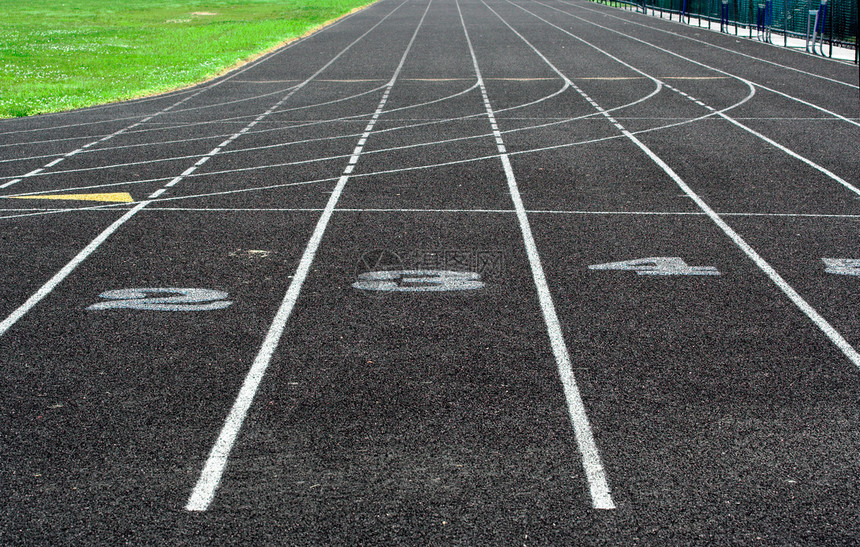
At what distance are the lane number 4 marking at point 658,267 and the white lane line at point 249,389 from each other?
9.07 ft

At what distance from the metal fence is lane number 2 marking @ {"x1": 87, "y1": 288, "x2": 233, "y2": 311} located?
2371 centimetres

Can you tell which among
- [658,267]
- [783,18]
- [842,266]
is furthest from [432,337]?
[783,18]

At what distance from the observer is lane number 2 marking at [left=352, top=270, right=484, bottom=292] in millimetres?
7793

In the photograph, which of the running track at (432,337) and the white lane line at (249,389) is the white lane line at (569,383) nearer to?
the running track at (432,337)

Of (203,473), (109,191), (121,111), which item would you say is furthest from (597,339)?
(121,111)

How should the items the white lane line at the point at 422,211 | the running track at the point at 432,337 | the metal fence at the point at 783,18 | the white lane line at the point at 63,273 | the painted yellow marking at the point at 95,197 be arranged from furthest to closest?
1. the metal fence at the point at 783,18
2. the painted yellow marking at the point at 95,197
3. the white lane line at the point at 422,211
4. the white lane line at the point at 63,273
5. the running track at the point at 432,337

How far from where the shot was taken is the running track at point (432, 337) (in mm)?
4590

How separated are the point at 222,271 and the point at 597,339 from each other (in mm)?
3590

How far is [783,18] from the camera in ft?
118

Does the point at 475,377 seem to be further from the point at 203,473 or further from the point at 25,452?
the point at 25,452

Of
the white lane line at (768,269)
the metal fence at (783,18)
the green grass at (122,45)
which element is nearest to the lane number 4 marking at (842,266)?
the white lane line at (768,269)

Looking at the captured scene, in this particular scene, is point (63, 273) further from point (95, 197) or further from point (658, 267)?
point (658, 267)

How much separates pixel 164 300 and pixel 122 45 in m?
29.3

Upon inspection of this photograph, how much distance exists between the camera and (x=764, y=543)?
425 cm
